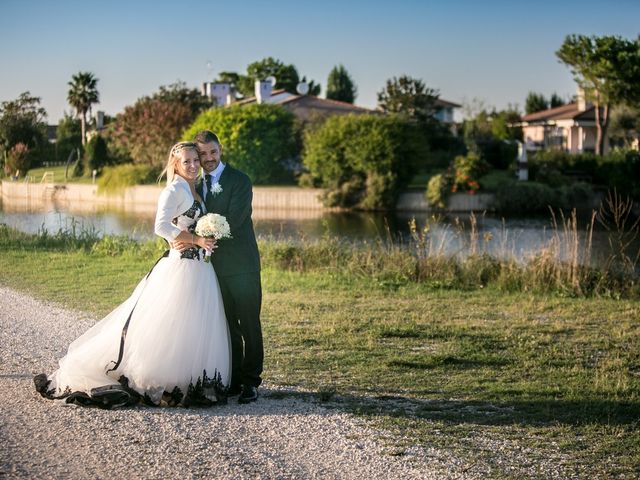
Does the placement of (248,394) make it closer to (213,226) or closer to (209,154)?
(213,226)

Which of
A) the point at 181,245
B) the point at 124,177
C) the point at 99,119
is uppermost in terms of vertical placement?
the point at 99,119

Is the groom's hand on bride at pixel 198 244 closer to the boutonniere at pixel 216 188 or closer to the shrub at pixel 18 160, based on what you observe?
the boutonniere at pixel 216 188

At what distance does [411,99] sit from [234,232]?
5558 centimetres

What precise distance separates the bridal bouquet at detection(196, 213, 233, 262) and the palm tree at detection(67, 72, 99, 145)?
58513 millimetres

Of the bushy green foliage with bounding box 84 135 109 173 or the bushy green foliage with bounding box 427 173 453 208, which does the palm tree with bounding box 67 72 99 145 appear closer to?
the bushy green foliage with bounding box 84 135 109 173

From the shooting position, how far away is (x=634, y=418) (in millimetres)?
6875

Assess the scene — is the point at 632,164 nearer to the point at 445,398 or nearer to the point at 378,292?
the point at 378,292

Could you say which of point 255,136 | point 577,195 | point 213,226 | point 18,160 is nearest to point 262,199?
point 255,136

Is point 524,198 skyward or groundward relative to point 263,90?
groundward

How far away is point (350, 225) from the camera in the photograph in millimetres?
38438

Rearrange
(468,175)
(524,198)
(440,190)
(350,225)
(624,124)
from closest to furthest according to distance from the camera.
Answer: (350,225) < (524,198) < (440,190) < (468,175) < (624,124)

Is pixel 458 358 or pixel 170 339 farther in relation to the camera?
pixel 458 358

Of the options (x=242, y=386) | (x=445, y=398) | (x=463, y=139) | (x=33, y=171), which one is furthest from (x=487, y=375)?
(x=463, y=139)

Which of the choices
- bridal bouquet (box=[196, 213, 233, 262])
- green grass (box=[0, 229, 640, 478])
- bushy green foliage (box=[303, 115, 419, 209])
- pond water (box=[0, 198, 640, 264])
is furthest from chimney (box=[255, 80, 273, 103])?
bridal bouquet (box=[196, 213, 233, 262])
